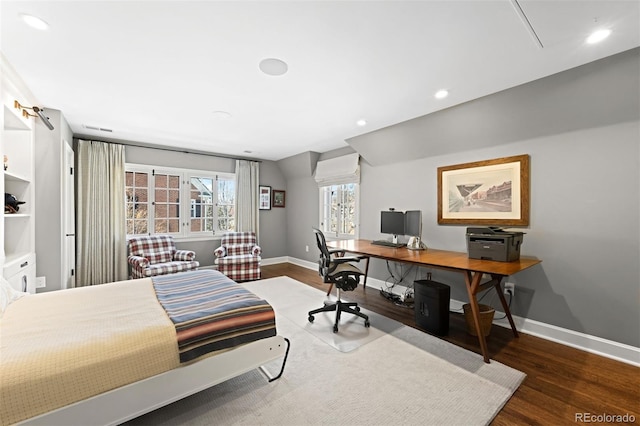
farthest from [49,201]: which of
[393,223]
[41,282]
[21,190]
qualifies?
[393,223]

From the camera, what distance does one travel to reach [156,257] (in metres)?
4.50

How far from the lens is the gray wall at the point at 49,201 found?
9.91 ft

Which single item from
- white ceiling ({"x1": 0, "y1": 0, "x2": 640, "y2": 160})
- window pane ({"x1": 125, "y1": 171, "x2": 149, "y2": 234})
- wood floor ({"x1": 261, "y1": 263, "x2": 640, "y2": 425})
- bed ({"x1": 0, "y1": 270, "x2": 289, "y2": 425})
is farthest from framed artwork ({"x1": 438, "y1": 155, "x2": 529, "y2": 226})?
window pane ({"x1": 125, "y1": 171, "x2": 149, "y2": 234})

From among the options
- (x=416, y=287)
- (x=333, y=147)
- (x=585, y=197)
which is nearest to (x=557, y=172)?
(x=585, y=197)

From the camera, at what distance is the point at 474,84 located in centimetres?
246

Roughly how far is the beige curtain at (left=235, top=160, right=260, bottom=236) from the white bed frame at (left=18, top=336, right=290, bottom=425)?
4.18m

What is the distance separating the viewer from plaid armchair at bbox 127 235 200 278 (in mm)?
4023

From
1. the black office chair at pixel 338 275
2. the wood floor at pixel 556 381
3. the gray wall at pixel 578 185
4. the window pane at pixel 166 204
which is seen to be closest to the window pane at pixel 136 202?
the window pane at pixel 166 204

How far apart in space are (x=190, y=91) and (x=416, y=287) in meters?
3.28

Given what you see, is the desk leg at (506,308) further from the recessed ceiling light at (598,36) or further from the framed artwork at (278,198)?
the framed artwork at (278,198)

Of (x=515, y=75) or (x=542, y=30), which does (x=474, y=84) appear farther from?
(x=542, y=30)

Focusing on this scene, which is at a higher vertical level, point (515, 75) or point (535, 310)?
point (515, 75)

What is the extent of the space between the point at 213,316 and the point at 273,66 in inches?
80.5

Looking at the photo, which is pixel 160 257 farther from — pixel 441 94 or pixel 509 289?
pixel 509 289
